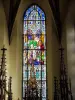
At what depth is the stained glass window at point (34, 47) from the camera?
13419mm

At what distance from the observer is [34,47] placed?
1397 cm

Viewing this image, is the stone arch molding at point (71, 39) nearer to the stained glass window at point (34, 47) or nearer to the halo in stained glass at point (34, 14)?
the stained glass window at point (34, 47)

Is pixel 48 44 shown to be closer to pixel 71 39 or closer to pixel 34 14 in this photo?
pixel 71 39

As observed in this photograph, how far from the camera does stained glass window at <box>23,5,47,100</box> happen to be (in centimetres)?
1342

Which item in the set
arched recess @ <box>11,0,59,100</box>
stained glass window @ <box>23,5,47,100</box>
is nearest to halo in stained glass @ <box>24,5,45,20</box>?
A: stained glass window @ <box>23,5,47,100</box>

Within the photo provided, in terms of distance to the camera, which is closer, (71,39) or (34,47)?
(71,39)

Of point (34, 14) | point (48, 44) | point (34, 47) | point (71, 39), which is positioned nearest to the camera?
point (71, 39)

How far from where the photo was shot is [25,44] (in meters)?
13.9

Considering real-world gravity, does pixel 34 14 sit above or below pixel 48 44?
above

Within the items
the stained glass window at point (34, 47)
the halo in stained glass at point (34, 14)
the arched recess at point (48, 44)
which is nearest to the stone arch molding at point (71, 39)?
the arched recess at point (48, 44)

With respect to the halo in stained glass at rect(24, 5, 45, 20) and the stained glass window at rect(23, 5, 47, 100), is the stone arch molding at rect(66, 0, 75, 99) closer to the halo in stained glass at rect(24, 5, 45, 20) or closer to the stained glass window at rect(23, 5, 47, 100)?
the stained glass window at rect(23, 5, 47, 100)

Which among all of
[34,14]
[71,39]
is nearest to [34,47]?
[34,14]

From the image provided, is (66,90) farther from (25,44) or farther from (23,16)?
(23,16)

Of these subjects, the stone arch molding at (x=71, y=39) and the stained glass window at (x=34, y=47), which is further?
the stained glass window at (x=34, y=47)
